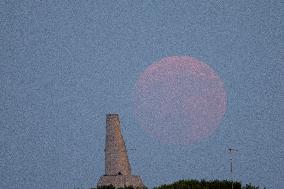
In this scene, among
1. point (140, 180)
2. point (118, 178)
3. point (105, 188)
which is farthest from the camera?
point (140, 180)

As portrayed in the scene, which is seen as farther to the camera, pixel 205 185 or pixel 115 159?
pixel 115 159

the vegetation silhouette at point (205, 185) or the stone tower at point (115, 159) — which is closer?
the vegetation silhouette at point (205, 185)

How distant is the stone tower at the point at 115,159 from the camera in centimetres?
7525

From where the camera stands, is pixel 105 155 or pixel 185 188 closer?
pixel 185 188

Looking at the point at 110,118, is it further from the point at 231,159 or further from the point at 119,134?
the point at 231,159

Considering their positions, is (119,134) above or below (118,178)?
above

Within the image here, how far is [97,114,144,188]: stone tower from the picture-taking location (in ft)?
247

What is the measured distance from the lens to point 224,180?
6556 cm

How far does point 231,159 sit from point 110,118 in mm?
21187

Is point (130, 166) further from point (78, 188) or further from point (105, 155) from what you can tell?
point (78, 188)

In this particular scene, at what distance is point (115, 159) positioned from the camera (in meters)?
75.6

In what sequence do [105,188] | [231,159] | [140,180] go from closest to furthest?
1. [231,159]
2. [105,188]
3. [140,180]

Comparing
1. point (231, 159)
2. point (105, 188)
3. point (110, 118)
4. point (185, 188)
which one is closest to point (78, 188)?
point (105, 188)

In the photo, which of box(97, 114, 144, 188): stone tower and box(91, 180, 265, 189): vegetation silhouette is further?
box(97, 114, 144, 188): stone tower
